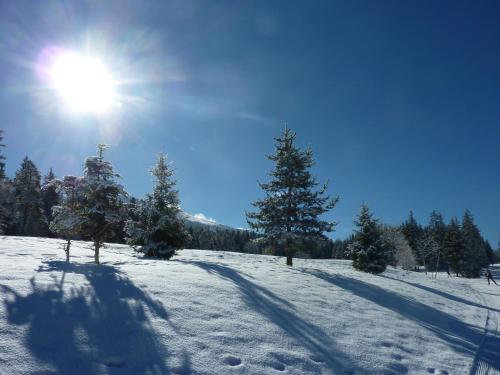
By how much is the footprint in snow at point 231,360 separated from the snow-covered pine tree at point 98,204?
11968 millimetres

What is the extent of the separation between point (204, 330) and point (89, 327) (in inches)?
93.3

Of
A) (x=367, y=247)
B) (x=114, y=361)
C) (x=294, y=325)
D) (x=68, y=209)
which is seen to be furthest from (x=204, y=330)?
(x=367, y=247)

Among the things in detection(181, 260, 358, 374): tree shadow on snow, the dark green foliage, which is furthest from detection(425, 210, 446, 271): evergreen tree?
detection(181, 260, 358, 374): tree shadow on snow

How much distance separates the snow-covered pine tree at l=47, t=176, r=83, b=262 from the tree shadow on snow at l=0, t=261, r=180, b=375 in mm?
7820

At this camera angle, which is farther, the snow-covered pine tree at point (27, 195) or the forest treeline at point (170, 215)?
the snow-covered pine tree at point (27, 195)

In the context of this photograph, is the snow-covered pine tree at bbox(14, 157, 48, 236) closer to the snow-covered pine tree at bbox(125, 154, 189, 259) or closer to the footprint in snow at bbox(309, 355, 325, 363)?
the snow-covered pine tree at bbox(125, 154, 189, 259)

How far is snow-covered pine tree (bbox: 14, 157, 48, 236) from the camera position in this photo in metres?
49.0

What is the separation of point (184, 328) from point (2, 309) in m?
3.60

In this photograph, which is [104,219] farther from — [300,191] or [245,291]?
[300,191]

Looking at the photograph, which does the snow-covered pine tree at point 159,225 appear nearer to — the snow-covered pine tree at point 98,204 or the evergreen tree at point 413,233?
the snow-covered pine tree at point 98,204

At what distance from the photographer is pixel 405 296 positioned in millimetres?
16406

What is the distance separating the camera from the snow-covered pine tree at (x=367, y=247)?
30156 mm


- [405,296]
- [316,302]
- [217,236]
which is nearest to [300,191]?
[405,296]

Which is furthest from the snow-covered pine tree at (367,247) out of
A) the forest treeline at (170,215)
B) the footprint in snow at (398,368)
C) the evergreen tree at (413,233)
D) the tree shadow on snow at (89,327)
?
the evergreen tree at (413,233)
